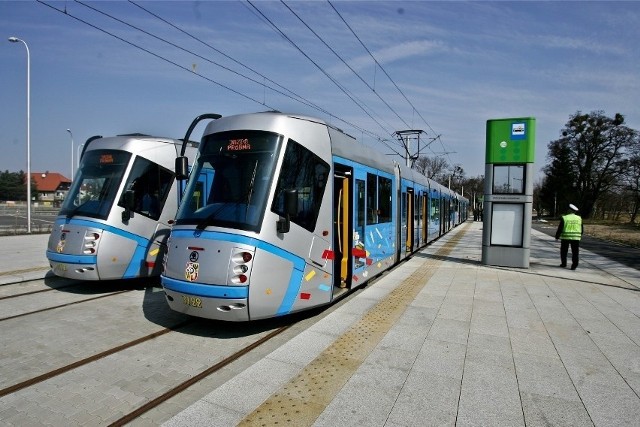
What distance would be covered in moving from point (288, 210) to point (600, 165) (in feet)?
178

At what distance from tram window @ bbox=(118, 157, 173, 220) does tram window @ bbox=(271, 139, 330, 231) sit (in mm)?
3979

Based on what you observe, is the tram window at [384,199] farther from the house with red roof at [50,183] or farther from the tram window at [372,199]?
the house with red roof at [50,183]

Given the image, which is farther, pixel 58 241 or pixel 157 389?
pixel 58 241

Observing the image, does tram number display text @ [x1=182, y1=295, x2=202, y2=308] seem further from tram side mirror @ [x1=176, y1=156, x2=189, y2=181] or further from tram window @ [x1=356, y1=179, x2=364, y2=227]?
tram window @ [x1=356, y1=179, x2=364, y2=227]

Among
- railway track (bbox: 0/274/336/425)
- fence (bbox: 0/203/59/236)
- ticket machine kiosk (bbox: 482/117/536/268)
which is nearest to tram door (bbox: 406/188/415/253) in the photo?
ticket machine kiosk (bbox: 482/117/536/268)

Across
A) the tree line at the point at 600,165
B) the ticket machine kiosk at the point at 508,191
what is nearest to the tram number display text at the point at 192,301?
the ticket machine kiosk at the point at 508,191

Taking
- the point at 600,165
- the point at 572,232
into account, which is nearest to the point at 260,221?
the point at 572,232

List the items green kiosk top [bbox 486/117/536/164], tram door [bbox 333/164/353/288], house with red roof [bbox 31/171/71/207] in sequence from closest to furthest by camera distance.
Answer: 1. tram door [bbox 333/164/353/288]
2. green kiosk top [bbox 486/117/536/164]
3. house with red roof [bbox 31/171/71/207]

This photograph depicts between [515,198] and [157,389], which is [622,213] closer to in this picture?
[515,198]

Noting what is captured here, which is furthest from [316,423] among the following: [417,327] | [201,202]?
[201,202]

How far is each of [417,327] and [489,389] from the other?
78.3 inches

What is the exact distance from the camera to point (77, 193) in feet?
27.2

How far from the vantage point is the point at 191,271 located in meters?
5.32

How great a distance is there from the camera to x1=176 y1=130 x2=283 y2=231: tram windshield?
5398mm
